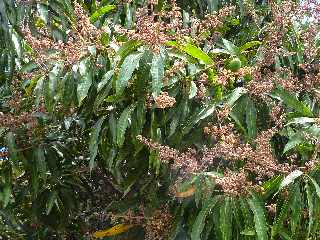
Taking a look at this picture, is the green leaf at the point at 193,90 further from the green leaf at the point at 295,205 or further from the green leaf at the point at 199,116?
the green leaf at the point at 295,205

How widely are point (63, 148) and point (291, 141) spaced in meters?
0.99

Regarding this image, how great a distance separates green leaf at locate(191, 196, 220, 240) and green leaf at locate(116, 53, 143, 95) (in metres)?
0.37

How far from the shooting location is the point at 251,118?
1.75 metres

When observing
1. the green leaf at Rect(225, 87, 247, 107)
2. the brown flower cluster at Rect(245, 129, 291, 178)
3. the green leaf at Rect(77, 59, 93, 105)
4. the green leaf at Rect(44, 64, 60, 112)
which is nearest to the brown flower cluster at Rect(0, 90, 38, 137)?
the green leaf at Rect(44, 64, 60, 112)

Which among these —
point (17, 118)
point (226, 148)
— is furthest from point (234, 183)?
point (17, 118)

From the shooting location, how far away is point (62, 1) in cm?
223

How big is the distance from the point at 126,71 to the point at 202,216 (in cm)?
43

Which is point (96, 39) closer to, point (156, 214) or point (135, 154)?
point (135, 154)

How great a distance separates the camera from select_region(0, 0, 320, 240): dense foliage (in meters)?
1.56

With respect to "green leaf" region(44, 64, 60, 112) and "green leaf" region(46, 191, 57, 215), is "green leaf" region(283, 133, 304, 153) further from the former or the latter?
"green leaf" region(46, 191, 57, 215)

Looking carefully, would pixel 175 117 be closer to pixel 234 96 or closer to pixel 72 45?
pixel 234 96

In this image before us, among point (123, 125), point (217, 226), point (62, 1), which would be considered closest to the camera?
point (217, 226)

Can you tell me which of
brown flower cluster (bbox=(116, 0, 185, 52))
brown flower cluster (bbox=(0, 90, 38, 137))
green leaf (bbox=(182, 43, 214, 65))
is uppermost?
brown flower cluster (bbox=(116, 0, 185, 52))

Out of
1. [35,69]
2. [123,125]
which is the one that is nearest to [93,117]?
[35,69]
